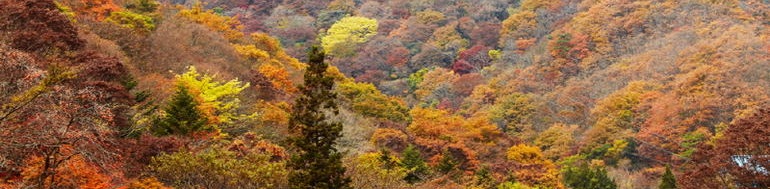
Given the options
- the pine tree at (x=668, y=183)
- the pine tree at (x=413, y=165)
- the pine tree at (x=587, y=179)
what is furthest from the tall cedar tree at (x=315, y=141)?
the pine tree at (x=587, y=179)

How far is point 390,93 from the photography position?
7338 centimetres

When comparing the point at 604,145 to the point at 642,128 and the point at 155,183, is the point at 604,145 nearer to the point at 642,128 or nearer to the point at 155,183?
the point at 642,128

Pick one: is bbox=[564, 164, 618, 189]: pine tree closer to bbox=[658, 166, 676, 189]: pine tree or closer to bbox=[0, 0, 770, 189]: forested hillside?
bbox=[0, 0, 770, 189]: forested hillside

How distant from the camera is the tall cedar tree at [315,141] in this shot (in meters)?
16.1

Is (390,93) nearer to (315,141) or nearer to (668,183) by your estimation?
(668,183)

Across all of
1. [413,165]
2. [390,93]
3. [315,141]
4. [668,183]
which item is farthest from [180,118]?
[390,93]

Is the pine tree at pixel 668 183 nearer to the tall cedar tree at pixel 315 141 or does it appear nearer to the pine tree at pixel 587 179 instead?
the pine tree at pixel 587 179

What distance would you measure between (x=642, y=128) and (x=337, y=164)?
3474 cm

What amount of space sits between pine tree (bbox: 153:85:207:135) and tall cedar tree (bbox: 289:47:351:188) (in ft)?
18.3

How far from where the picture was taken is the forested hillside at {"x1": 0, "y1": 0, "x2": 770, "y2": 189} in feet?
52.8

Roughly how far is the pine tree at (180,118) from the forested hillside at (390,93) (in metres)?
0.06

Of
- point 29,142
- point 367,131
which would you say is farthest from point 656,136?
point 29,142

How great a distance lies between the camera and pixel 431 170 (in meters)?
29.4

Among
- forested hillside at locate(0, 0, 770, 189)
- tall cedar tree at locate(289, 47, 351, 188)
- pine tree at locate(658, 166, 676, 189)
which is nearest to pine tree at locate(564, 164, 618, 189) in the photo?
forested hillside at locate(0, 0, 770, 189)
